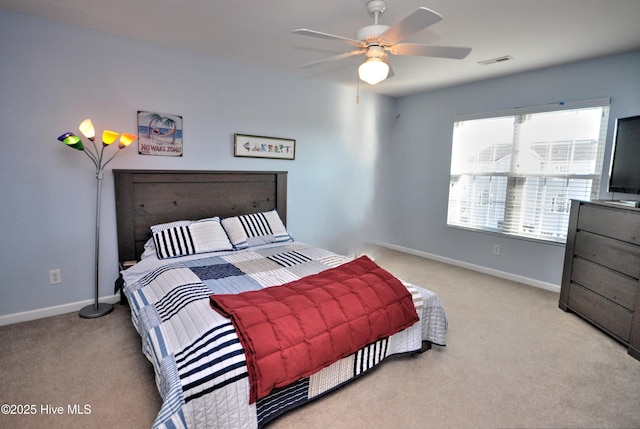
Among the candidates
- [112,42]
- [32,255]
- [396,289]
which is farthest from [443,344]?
[112,42]

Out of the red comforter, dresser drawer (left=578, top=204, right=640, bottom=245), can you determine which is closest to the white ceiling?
dresser drawer (left=578, top=204, right=640, bottom=245)

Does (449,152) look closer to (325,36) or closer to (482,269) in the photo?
(482,269)

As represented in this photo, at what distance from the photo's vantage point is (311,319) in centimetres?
177

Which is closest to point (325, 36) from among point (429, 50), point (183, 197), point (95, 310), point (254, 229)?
point (429, 50)

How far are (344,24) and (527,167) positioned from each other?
2.73 meters

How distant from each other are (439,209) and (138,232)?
3821 millimetres

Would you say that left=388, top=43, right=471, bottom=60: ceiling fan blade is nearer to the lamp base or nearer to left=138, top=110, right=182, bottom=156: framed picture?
left=138, top=110, right=182, bottom=156: framed picture

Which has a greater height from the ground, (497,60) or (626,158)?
(497,60)

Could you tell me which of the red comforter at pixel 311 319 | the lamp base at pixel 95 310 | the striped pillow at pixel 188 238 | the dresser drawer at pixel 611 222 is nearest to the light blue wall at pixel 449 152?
the dresser drawer at pixel 611 222

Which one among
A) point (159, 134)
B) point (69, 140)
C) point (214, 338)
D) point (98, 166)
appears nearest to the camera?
point (214, 338)

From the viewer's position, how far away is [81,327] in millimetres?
2600

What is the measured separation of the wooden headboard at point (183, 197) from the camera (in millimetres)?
3006

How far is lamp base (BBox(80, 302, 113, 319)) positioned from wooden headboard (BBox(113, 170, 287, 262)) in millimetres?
444

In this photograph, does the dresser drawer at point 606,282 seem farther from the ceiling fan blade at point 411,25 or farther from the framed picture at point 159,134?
the framed picture at point 159,134
